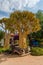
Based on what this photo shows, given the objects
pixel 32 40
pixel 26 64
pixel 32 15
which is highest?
pixel 32 15

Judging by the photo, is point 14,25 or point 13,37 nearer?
point 14,25

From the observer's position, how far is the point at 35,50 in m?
17.5

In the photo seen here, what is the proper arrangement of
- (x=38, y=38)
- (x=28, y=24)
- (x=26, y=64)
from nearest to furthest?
(x=26, y=64), (x=28, y=24), (x=38, y=38)

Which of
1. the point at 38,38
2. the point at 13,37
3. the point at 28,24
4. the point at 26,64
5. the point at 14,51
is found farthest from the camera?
the point at 13,37

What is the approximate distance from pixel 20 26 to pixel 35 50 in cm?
303

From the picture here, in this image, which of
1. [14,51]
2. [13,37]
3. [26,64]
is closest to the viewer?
[26,64]

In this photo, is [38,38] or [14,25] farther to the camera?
[38,38]

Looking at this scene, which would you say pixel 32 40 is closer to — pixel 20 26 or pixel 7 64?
pixel 20 26

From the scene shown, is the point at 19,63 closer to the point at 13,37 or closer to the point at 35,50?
the point at 35,50

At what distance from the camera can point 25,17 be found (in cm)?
1834

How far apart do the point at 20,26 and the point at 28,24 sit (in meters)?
0.84

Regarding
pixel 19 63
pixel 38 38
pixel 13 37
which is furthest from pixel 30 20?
pixel 13 37

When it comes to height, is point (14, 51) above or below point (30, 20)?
below

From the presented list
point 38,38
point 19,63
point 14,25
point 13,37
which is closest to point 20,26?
point 14,25
